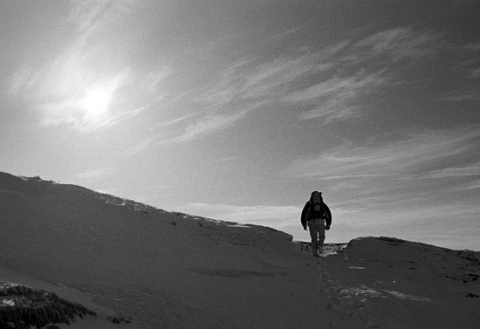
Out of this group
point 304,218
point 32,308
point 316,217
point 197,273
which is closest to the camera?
point 32,308

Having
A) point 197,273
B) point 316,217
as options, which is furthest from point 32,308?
point 316,217

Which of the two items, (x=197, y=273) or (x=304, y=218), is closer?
(x=197, y=273)

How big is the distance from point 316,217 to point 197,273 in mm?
8770

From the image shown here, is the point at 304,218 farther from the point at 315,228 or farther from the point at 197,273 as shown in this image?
the point at 197,273

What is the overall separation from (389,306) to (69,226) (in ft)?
34.0

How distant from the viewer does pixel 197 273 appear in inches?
458

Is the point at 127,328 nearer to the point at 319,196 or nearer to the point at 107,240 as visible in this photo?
the point at 107,240

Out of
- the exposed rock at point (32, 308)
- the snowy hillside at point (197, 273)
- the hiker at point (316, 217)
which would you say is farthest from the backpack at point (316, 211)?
the exposed rock at point (32, 308)

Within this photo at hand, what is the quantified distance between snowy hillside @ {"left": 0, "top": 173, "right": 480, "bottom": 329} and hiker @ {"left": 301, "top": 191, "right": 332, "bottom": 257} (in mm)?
917

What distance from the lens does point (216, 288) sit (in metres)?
10.5

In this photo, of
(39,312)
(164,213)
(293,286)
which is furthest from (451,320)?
(164,213)

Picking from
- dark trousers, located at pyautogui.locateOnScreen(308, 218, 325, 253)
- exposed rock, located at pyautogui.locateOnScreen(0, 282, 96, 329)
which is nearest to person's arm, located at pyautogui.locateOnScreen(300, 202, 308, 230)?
dark trousers, located at pyautogui.locateOnScreen(308, 218, 325, 253)

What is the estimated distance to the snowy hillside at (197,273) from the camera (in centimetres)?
789

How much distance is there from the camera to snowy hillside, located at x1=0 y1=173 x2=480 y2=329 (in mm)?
7891
